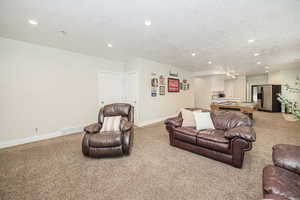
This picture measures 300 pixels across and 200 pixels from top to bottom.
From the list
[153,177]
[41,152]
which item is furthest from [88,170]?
[41,152]

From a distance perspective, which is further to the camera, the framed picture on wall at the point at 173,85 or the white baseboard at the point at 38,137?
the framed picture on wall at the point at 173,85

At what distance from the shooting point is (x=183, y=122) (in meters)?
2.88

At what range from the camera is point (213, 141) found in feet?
7.28

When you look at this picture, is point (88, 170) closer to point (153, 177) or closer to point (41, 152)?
point (153, 177)

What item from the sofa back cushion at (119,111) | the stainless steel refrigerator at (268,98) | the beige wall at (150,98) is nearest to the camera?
the sofa back cushion at (119,111)

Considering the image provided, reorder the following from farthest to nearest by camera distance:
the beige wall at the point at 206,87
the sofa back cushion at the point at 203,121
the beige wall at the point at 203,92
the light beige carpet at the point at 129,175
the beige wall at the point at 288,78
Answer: the beige wall at the point at 203,92 → the beige wall at the point at 206,87 → the beige wall at the point at 288,78 → the sofa back cushion at the point at 203,121 → the light beige carpet at the point at 129,175

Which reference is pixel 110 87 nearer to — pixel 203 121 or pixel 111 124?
pixel 111 124

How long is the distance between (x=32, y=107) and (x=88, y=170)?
263 cm

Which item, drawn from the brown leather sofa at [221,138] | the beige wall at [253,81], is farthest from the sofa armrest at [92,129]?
the beige wall at [253,81]

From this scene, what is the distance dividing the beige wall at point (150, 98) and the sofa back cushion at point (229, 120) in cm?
252

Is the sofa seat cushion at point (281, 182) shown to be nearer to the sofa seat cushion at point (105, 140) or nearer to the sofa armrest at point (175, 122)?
the sofa armrest at point (175, 122)

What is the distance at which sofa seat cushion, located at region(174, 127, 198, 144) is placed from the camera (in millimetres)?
2469

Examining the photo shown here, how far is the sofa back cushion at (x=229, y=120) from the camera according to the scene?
251cm

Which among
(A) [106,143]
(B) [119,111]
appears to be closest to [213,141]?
(A) [106,143]
